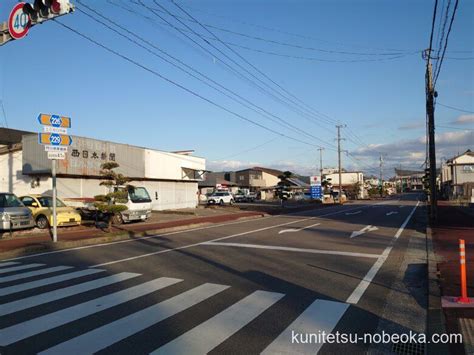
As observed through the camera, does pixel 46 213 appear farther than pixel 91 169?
No

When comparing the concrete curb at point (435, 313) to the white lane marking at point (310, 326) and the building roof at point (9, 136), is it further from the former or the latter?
the building roof at point (9, 136)

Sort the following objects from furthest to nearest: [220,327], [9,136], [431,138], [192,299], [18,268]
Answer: [9,136]
[431,138]
[18,268]
[192,299]
[220,327]

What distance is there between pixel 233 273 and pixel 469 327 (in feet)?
14.8

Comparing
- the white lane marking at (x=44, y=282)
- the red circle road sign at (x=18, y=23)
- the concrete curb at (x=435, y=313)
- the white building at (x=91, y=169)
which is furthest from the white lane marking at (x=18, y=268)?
the white building at (x=91, y=169)

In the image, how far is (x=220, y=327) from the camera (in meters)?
5.11

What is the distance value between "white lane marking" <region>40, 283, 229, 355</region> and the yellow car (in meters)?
13.1

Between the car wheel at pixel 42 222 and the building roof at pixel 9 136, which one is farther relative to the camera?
the building roof at pixel 9 136

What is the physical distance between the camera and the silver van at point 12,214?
1568cm

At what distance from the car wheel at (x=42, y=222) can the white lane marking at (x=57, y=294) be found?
11.8 meters

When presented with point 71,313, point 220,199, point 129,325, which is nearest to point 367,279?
point 129,325

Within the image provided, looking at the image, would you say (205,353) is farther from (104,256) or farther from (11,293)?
(104,256)

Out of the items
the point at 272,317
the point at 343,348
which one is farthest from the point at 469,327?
the point at 272,317

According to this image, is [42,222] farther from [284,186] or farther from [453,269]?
[284,186]

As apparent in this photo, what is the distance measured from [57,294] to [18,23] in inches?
225
